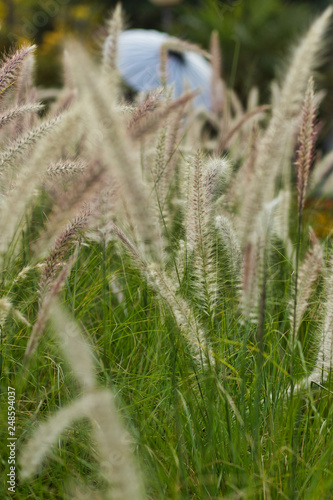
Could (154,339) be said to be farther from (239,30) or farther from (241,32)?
(241,32)

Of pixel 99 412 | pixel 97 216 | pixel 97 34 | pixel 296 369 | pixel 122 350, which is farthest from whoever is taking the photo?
pixel 97 34

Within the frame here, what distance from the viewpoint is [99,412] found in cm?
73

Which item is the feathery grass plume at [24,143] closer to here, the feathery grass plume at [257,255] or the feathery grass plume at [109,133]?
the feathery grass plume at [109,133]

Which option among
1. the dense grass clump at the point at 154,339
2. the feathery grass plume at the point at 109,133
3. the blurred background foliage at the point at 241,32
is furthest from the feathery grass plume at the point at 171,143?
the blurred background foliage at the point at 241,32

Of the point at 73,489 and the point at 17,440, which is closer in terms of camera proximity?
the point at 73,489

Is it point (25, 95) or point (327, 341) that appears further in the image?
point (25, 95)

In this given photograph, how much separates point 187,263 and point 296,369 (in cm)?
41

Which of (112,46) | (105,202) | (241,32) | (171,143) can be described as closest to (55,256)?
(105,202)

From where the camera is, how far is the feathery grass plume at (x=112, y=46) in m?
1.94

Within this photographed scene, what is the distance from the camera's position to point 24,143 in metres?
1.17

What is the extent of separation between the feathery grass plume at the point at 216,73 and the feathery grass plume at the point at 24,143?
6.31 feet

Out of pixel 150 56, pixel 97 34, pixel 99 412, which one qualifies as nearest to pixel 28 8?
pixel 150 56

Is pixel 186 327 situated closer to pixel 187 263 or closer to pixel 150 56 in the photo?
pixel 187 263

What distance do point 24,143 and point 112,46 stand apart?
3.20 ft
